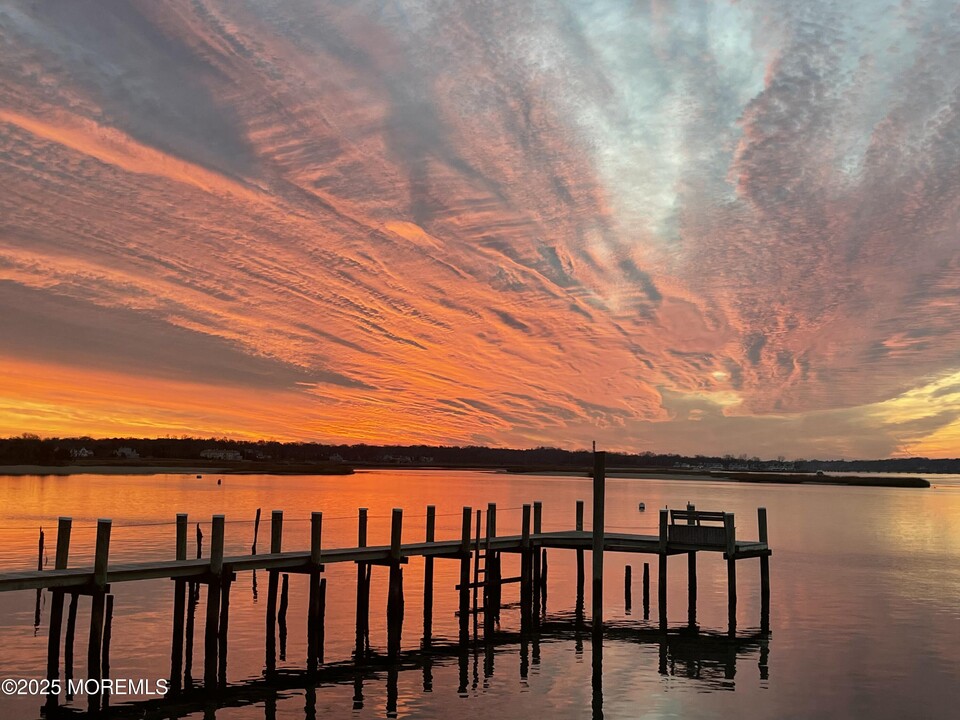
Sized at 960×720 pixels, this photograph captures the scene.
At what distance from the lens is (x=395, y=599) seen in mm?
29453

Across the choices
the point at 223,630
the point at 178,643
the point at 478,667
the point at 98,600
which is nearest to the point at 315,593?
the point at 223,630

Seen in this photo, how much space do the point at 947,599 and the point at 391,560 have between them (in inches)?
1134

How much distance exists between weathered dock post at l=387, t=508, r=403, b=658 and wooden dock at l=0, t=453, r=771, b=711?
0.04m

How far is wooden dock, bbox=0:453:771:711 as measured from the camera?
22906mm

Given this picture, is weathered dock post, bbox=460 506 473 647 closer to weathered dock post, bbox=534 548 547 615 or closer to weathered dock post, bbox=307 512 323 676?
weathered dock post, bbox=307 512 323 676

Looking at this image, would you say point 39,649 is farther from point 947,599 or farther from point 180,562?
point 947,599

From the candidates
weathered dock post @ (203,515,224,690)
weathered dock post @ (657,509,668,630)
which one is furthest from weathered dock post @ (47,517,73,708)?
weathered dock post @ (657,509,668,630)

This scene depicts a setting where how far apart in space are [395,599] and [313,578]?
331 cm

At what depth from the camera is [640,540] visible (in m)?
35.8

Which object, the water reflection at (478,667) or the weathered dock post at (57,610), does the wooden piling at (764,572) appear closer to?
the water reflection at (478,667)

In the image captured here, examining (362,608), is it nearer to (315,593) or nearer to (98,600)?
(315,593)

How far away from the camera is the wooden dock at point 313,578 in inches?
902

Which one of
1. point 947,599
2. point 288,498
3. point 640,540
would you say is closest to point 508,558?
point 640,540

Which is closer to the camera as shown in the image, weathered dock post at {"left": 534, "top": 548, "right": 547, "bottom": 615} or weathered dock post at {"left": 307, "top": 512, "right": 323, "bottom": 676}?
weathered dock post at {"left": 307, "top": 512, "right": 323, "bottom": 676}
